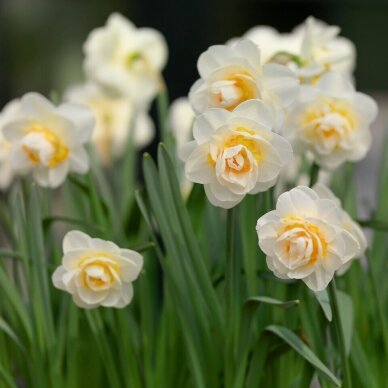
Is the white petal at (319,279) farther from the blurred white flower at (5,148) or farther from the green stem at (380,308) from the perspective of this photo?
the blurred white flower at (5,148)

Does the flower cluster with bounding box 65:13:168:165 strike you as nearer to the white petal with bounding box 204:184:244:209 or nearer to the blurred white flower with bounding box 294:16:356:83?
the blurred white flower with bounding box 294:16:356:83

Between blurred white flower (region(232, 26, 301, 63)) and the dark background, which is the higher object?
the dark background

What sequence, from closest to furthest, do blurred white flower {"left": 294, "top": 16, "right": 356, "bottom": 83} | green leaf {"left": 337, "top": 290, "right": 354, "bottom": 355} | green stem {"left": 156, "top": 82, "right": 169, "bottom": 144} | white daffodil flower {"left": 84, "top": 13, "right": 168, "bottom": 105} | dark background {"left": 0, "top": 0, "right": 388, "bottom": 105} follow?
green leaf {"left": 337, "top": 290, "right": 354, "bottom": 355} < blurred white flower {"left": 294, "top": 16, "right": 356, "bottom": 83} < green stem {"left": 156, "top": 82, "right": 169, "bottom": 144} < white daffodil flower {"left": 84, "top": 13, "right": 168, "bottom": 105} < dark background {"left": 0, "top": 0, "right": 388, "bottom": 105}

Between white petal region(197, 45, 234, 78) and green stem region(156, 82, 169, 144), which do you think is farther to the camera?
green stem region(156, 82, 169, 144)

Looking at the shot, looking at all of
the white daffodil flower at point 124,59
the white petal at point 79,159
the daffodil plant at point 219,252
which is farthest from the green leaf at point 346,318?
the white daffodil flower at point 124,59

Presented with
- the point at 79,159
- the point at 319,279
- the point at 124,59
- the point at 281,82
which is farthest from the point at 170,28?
the point at 319,279

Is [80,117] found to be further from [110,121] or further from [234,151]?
[110,121]

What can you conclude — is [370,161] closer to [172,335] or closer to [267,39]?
[267,39]

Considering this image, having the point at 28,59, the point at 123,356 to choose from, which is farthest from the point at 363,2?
the point at 123,356

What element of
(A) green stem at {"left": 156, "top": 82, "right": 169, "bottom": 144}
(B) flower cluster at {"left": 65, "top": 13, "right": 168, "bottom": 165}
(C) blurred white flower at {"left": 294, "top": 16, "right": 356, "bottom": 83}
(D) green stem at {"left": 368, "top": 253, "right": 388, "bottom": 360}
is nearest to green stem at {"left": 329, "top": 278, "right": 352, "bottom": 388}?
(D) green stem at {"left": 368, "top": 253, "right": 388, "bottom": 360}
